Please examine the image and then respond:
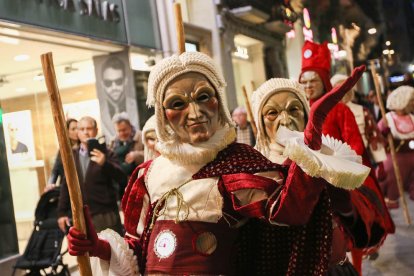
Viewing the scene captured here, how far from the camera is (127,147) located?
20.6 ft

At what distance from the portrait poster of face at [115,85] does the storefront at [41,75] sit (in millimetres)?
35

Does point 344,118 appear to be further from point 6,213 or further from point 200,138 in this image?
point 6,213

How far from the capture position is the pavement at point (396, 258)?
555 cm

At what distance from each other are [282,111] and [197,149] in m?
1.09

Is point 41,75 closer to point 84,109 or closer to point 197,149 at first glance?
point 84,109

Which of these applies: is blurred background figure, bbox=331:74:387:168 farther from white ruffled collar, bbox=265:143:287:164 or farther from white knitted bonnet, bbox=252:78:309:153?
white ruffled collar, bbox=265:143:287:164

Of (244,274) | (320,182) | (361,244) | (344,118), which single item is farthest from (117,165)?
(320,182)

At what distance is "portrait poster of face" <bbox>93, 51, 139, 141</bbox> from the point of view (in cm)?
922

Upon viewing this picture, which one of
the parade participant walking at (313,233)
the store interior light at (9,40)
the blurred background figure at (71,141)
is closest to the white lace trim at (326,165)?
the parade participant walking at (313,233)

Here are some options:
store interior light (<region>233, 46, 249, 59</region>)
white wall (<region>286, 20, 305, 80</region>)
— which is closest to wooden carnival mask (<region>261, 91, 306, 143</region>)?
store interior light (<region>233, 46, 249, 59</region>)

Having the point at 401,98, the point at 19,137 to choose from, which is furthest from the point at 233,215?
the point at 401,98

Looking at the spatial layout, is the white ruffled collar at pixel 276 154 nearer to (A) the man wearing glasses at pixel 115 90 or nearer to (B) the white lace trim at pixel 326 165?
(B) the white lace trim at pixel 326 165

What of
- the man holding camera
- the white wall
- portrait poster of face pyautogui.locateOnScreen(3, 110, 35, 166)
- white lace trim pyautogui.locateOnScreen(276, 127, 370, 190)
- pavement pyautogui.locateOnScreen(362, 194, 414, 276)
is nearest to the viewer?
white lace trim pyautogui.locateOnScreen(276, 127, 370, 190)

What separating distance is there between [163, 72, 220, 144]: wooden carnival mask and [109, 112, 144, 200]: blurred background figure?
3.39m
